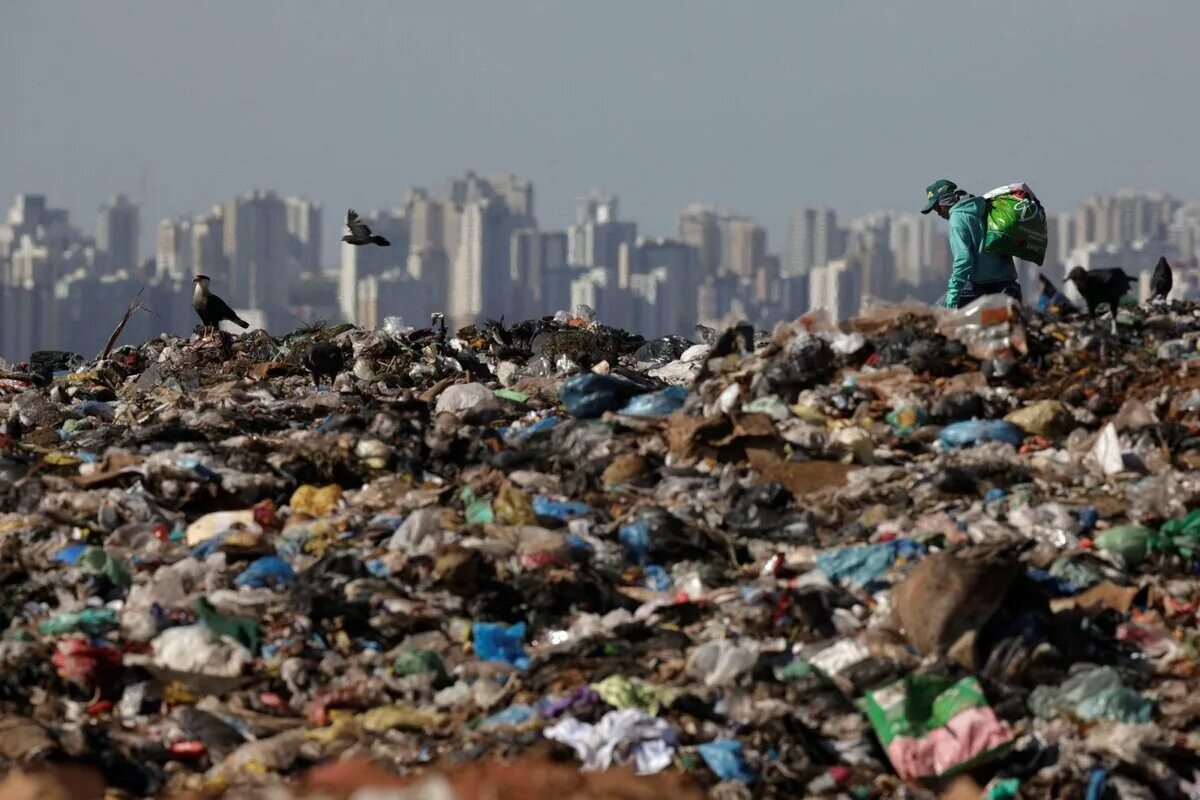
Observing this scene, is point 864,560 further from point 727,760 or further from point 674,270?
point 674,270

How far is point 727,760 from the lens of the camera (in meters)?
5.12

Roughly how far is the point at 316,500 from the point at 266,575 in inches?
34.1

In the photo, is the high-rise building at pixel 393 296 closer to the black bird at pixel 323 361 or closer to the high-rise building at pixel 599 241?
the high-rise building at pixel 599 241

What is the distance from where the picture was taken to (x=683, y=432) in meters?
7.25

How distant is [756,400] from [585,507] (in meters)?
1.10

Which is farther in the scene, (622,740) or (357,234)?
(357,234)

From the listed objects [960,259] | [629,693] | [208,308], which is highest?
[960,259]

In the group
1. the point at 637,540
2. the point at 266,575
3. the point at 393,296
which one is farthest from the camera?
the point at 393,296

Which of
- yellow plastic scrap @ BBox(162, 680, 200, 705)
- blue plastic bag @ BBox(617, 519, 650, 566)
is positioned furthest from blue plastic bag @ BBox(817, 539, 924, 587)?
yellow plastic scrap @ BBox(162, 680, 200, 705)

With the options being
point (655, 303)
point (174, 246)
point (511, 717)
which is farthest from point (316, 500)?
point (174, 246)

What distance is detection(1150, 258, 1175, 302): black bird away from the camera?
1051cm

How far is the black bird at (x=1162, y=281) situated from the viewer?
10.5 m

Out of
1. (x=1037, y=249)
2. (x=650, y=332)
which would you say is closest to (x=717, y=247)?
(x=650, y=332)

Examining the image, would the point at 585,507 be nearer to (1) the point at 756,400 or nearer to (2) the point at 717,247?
(1) the point at 756,400
